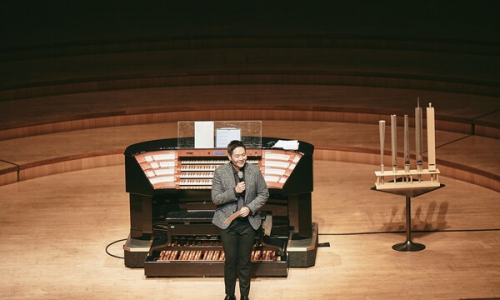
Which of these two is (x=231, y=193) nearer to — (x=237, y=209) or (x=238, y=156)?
(x=237, y=209)

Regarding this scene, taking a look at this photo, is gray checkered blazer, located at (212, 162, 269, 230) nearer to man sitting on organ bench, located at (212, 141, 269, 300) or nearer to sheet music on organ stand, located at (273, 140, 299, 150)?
man sitting on organ bench, located at (212, 141, 269, 300)

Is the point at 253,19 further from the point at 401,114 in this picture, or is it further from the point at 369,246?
the point at 369,246

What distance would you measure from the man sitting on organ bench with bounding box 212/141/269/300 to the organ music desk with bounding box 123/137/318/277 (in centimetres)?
41

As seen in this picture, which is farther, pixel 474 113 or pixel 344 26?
pixel 344 26

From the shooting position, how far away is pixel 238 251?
477 cm

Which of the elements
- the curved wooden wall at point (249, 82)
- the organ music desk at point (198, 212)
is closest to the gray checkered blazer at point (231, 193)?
the organ music desk at point (198, 212)

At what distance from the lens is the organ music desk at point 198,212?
5.21 meters

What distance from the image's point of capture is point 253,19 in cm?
1012

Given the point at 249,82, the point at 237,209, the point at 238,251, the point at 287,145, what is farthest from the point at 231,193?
the point at 249,82

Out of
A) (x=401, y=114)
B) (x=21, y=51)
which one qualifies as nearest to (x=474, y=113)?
(x=401, y=114)

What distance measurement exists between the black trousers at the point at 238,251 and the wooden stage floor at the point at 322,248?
21 cm

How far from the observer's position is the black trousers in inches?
187

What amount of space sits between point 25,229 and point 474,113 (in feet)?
12.2

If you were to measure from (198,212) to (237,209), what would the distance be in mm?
599
